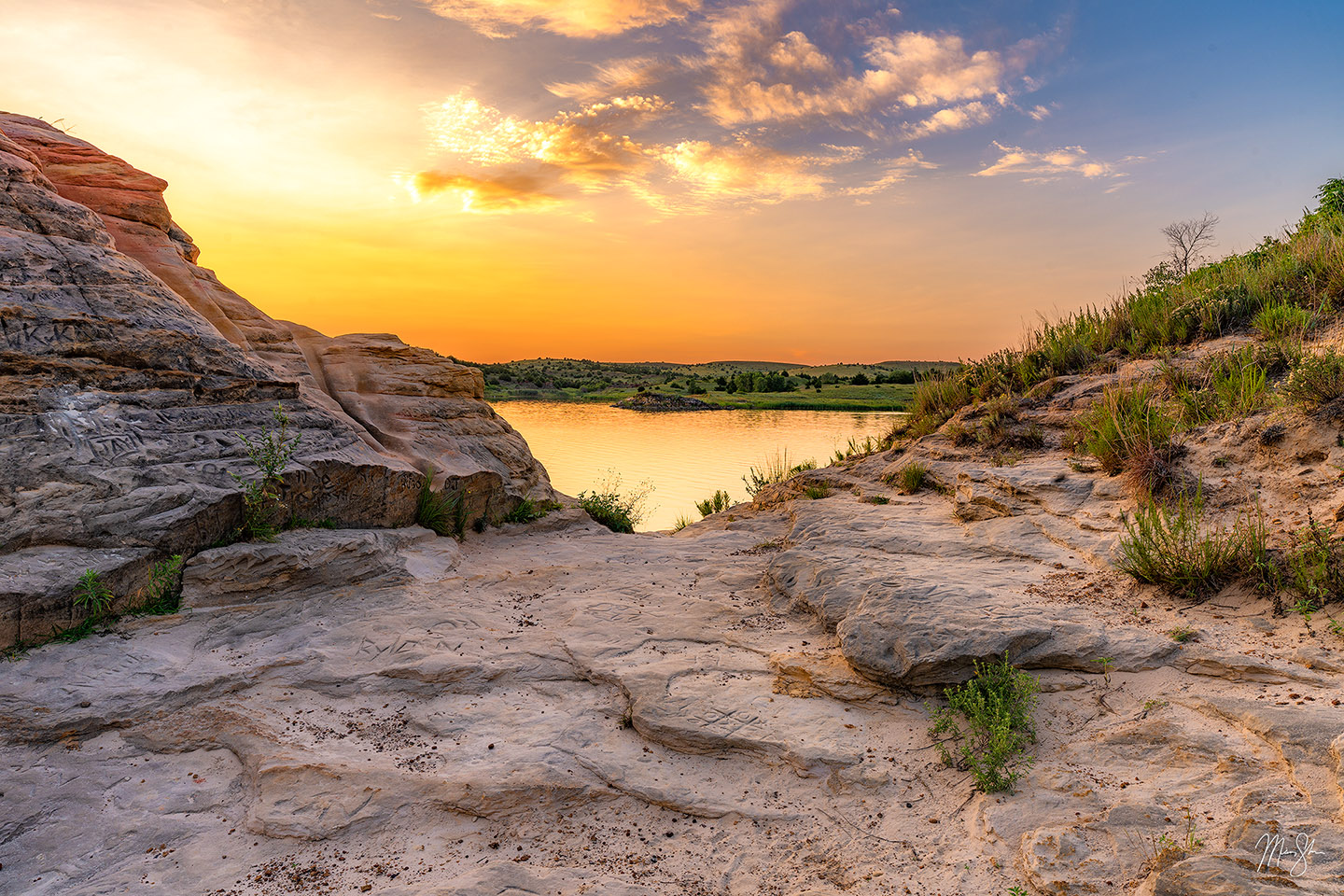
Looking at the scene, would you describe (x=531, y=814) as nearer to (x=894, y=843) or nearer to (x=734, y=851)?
(x=734, y=851)

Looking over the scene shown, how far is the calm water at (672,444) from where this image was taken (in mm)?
17062

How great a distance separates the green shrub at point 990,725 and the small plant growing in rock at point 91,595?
21.0ft

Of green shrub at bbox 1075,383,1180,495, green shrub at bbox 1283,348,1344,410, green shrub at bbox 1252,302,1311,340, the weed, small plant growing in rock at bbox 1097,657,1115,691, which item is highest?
green shrub at bbox 1252,302,1311,340

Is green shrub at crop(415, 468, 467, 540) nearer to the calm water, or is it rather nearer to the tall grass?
the calm water

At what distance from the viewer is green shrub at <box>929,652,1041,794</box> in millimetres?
4102

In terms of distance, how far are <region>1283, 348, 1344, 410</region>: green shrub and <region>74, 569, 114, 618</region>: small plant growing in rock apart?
1071 centimetres

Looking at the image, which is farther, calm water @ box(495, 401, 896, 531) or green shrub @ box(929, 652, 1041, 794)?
calm water @ box(495, 401, 896, 531)

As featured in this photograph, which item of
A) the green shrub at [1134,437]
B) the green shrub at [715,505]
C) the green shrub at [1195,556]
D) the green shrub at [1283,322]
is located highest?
the green shrub at [1283,322]

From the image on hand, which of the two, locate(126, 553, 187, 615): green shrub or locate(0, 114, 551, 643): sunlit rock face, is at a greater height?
locate(0, 114, 551, 643): sunlit rock face

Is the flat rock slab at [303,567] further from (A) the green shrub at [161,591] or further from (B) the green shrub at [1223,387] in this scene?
(B) the green shrub at [1223,387]

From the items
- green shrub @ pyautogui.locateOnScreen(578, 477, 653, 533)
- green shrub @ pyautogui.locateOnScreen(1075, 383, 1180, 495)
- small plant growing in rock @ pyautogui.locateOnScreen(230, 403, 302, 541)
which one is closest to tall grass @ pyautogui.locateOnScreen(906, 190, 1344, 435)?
green shrub @ pyautogui.locateOnScreen(1075, 383, 1180, 495)

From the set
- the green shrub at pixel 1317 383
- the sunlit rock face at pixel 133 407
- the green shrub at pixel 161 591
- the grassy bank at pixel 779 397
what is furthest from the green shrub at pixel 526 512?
the grassy bank at pixel 779 397

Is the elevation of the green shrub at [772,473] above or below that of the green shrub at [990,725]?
above

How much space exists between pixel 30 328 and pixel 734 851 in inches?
294
